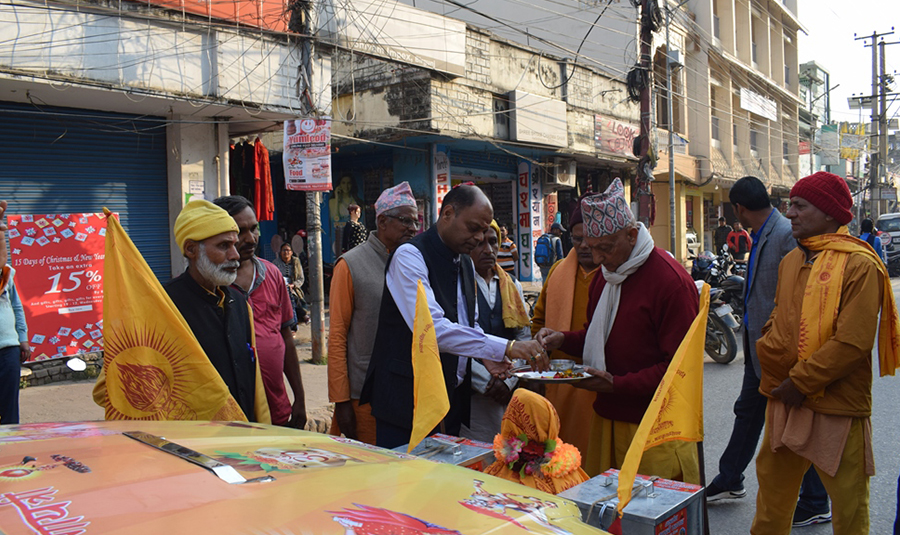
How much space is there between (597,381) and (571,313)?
875 mm

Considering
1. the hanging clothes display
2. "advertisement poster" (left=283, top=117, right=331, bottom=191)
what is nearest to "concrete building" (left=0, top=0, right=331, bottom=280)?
the hanging clothes display

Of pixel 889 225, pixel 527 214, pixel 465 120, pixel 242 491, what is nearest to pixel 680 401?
pixel 242 491

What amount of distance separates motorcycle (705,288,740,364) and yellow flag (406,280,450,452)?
6.60 metres

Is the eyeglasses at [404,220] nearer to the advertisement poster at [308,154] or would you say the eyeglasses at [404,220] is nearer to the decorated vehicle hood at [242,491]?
the decorated vehicle hood at [242,491]

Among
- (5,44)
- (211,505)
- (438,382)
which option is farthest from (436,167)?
(211,505)

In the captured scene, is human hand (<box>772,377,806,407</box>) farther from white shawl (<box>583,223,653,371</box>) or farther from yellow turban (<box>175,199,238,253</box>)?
yellow turban (<box>175,199,238,253</box>)

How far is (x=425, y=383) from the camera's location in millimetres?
2562

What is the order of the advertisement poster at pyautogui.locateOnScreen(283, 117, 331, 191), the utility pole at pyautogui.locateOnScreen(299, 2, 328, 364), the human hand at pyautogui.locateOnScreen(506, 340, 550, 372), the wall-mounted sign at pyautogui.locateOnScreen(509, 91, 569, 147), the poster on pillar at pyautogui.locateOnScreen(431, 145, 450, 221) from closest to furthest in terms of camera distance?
the human hand at pyautogui.locateOnScreen(506, 340, 550, 372), the advertisement poster at pyautogui.locateOnScreen(283, 117, 331, 191), the utility pole at pyautogui.locateOnScreen(299, 2, 328, 364), the poster on pillar at pyautogui.locateOnScreen(431, 145, 450, 221), the wall-mounted sign at pyautogui.locateOnScreen(509, 91, 569, 147)

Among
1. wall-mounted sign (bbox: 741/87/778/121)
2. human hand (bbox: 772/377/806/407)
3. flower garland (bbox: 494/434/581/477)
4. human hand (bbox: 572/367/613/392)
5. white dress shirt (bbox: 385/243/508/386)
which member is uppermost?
wall-mounted sign (bbox: 741/87/778/121)

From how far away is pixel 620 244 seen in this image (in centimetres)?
301

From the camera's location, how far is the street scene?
5.65 feet

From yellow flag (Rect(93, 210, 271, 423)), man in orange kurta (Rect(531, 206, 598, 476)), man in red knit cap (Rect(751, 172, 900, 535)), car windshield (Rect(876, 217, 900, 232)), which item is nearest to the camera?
yellow flag (Rect(93, 210, 271, 423))

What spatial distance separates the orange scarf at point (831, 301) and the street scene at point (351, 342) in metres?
0.01

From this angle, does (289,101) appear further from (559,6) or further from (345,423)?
(559,6)
